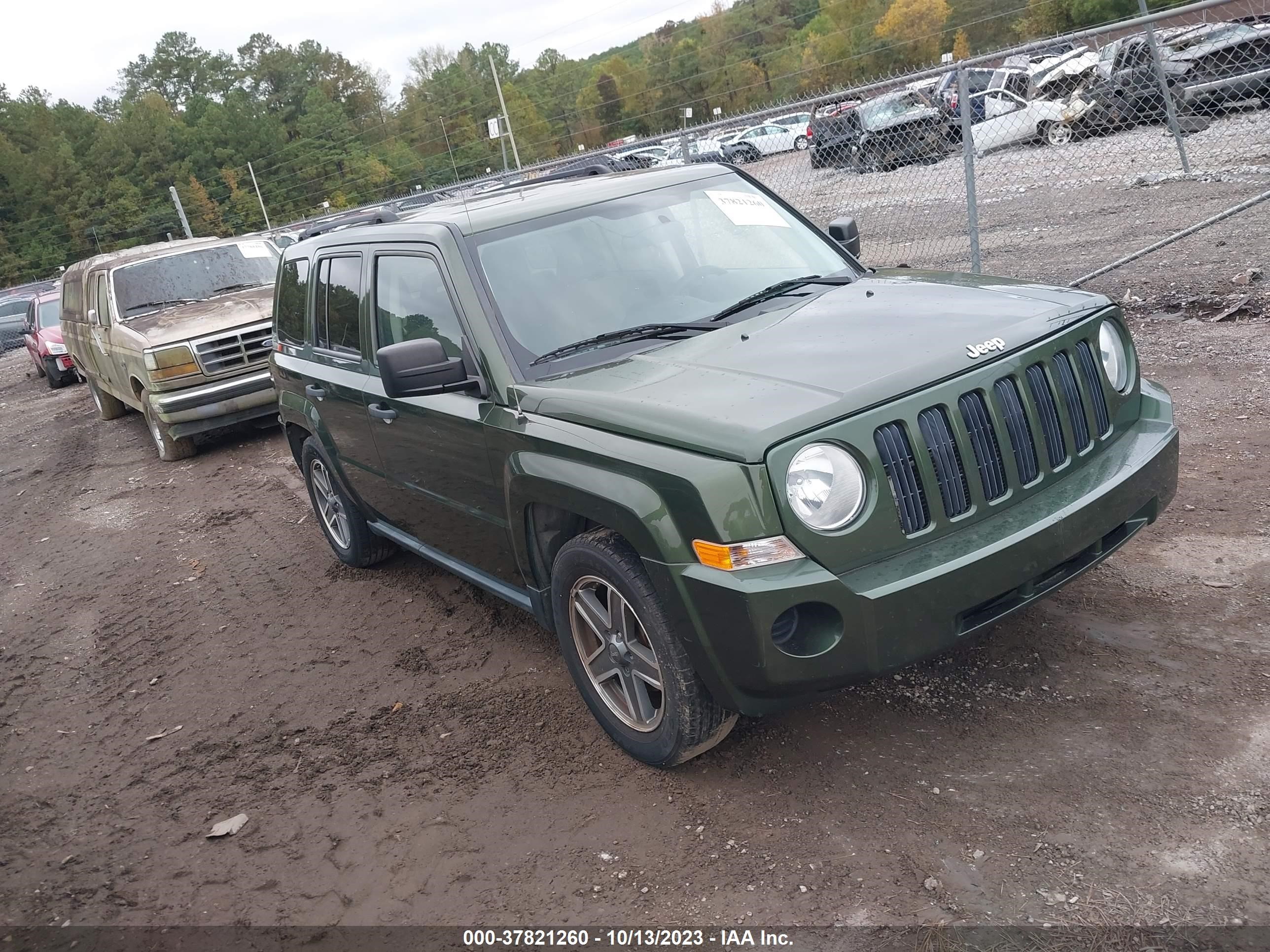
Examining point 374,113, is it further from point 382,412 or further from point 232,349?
point 382,412

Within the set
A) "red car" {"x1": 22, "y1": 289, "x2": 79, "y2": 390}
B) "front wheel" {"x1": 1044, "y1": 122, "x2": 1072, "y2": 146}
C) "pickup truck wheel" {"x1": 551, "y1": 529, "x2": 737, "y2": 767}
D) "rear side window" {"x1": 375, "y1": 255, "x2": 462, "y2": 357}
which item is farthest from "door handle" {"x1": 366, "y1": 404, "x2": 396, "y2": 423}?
"red car" {"x1": 22, "y1": 289, "x2": 79, "y2": 390}

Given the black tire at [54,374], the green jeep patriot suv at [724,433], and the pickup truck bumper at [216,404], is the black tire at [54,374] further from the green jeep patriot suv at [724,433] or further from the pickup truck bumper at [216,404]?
the green jeep patriot suv at [724,433]

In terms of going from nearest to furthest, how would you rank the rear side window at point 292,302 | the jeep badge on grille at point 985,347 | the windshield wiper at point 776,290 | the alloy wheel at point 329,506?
the jeep badge on grille at point 985,347
the windshield wiper at point 776,290
the rear side window at point 292,302
the alloy wheel at point 329,506

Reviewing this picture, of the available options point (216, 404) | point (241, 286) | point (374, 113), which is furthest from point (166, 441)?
point (374, 113)

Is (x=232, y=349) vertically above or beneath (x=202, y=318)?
beneath

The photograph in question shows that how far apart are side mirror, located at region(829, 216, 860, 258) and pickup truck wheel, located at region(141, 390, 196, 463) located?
25.8 ft

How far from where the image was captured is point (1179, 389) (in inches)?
255

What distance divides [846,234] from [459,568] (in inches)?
94.2

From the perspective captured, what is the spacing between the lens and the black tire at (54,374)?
19641 millimetres

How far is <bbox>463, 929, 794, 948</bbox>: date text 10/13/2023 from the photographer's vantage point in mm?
2855

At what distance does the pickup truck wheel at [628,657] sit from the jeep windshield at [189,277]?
9003 mm

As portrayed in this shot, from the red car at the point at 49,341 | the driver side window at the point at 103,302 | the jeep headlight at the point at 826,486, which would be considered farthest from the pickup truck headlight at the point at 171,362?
the red car at the point at 49,341

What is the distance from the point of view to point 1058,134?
559 inches

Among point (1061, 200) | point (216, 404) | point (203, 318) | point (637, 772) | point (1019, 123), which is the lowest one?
point (637, 772)
